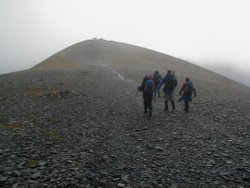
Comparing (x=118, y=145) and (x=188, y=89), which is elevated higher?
(x=188, y=89)

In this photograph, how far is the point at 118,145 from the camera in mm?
15344

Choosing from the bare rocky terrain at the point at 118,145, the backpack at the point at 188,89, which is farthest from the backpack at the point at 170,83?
the bare rocky terrain at the point at 118,145

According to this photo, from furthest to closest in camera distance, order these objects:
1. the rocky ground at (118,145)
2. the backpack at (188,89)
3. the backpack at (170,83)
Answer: the backpack at (170,83) → the backpack at (188,89) → the rocky ground at (118,145)

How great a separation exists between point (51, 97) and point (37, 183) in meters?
19.5

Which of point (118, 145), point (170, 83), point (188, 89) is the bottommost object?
point (118, 145)

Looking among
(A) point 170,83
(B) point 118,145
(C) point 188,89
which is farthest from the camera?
(A) point 170,83

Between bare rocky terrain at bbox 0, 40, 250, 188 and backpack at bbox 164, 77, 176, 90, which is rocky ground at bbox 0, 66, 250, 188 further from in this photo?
backpack at bbox 164, 77, 176, 90

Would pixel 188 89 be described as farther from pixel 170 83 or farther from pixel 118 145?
pixel 118 145

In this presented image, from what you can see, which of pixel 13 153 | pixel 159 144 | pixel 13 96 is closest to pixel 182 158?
pixel 159 144

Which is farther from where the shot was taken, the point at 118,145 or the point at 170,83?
the point at 170,83

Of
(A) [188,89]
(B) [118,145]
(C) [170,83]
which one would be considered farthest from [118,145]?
(A) [188,89]

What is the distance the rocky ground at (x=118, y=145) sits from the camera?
37.2 ft

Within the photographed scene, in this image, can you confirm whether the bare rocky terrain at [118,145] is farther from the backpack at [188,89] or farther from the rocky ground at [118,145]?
the backpack at [188,89]

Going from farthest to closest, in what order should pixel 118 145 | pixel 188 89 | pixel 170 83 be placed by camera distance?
pixel 170 83, pixel 188 89, pixel 118 145
